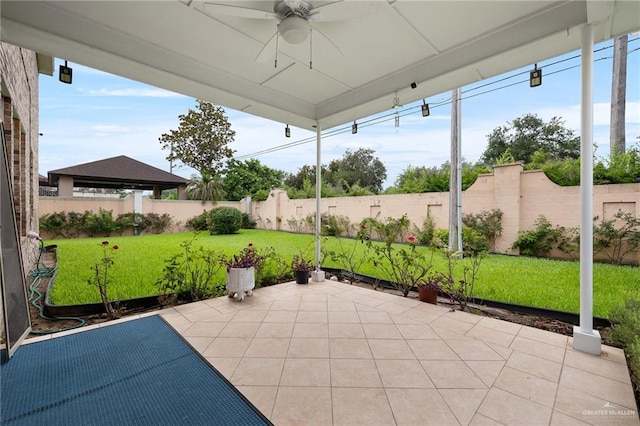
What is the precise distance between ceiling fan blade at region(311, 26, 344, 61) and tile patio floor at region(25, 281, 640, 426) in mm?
2580

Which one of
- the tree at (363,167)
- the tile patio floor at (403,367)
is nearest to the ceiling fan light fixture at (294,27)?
the tile patio floor at (403,367)

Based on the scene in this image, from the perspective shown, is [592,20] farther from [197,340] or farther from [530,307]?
[197,340]

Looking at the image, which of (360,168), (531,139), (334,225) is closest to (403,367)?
(334,225)

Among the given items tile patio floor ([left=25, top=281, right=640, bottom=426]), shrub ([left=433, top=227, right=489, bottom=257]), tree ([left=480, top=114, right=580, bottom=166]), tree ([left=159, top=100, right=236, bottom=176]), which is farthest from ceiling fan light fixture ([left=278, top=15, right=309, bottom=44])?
tree ([left=159, top=100, right=236, bottom=176])

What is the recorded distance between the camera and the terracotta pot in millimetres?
3270

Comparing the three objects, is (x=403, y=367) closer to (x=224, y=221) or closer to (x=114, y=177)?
(x=224, y=221)

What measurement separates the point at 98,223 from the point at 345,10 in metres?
12.9

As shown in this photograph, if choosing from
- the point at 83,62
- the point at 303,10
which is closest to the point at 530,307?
the point at 303,10

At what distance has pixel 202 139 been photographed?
1761 cm

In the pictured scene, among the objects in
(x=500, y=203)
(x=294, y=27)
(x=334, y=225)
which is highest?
(x=294, y=27)

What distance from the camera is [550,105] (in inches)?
348

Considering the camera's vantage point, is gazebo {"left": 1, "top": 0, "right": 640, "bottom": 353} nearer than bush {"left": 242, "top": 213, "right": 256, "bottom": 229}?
Yes

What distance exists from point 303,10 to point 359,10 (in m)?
0.42

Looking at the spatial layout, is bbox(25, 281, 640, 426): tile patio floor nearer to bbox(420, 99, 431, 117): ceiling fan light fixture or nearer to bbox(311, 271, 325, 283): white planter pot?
bbox(311, 271, 325, 283): white planter pot
